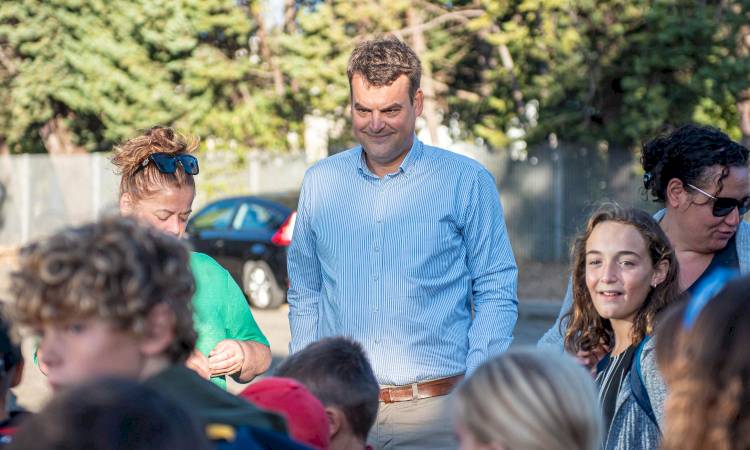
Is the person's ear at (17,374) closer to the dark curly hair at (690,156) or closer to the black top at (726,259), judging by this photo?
the black top at (726,259)

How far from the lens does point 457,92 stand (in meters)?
23.5

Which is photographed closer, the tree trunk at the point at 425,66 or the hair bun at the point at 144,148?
the hair bun at the point at 144,148

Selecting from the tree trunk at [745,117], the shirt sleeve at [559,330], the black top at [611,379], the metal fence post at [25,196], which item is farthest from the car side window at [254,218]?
the metal fence post at [25,196]

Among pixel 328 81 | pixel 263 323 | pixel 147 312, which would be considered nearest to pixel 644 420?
pixel 147 312

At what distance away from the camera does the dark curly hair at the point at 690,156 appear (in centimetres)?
476

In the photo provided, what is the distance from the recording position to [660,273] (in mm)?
4188

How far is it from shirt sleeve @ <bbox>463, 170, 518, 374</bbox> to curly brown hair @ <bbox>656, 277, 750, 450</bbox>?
2237 mm

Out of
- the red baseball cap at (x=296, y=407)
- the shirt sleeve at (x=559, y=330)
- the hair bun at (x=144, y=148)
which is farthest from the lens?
the shirt sleeve at (x=559, y=330)

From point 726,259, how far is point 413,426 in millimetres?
1428

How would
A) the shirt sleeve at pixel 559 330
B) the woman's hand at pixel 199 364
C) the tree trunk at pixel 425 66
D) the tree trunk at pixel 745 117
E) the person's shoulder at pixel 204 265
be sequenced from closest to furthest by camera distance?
1. the woman's hand at pixel 199 364
2. the person's shoulder at pixel 204 265
3. the shirt sleeve at pixel 559 330
4. the tree trunk at pixel 745 117
5. the tree trunk at pixel 425 66

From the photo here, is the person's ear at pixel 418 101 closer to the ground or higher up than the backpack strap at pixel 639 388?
higher up

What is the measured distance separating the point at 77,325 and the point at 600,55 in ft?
60.7

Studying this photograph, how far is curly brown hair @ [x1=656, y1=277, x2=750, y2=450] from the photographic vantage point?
2.17m

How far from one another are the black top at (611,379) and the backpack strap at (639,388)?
0.19 ft
